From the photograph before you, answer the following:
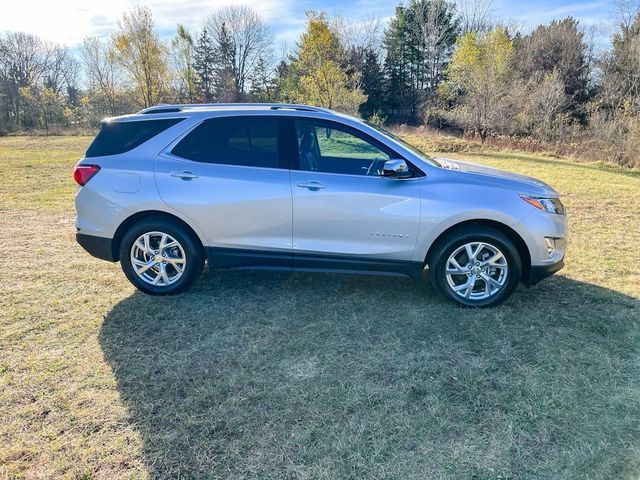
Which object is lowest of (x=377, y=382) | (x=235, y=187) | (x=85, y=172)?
(x=377, y=382)

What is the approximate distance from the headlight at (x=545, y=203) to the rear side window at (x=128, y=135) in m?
3.32

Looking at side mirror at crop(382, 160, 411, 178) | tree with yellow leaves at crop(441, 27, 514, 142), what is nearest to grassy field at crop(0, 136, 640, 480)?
side mirror at crop(382, 160, 411, 178)

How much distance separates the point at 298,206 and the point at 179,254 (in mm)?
1294

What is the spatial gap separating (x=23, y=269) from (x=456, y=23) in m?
50.2

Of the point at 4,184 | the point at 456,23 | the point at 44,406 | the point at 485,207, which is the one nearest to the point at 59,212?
the point at 4,184

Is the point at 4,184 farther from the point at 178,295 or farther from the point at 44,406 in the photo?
the point at 44,406

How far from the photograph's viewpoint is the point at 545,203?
393 centimetres

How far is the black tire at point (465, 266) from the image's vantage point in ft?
12.8

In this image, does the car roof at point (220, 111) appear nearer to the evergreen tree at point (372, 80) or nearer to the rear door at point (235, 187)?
the rear door at point (235, 187)

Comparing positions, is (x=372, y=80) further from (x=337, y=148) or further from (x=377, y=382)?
(x=377, y=382)

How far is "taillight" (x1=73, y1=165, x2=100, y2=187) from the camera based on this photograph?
13.5 ft

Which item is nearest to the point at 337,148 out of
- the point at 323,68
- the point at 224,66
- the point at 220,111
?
the point at 220,111

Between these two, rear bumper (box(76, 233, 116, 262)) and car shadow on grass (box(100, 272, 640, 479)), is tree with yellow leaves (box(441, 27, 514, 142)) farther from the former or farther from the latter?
rear bumper (box(76, 233, 116, 262))

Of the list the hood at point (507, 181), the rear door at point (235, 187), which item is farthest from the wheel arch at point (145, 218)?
the hood at point (507, 181)
